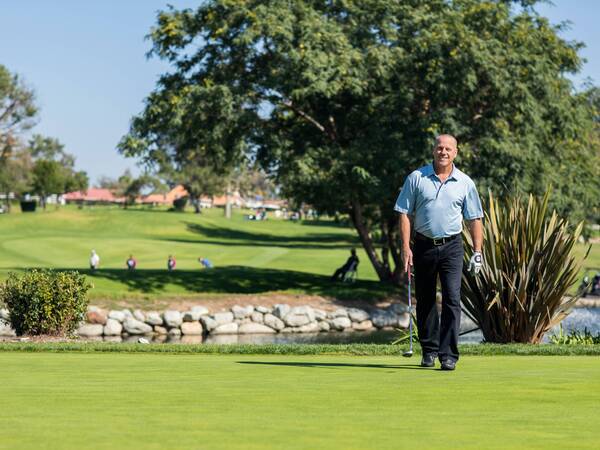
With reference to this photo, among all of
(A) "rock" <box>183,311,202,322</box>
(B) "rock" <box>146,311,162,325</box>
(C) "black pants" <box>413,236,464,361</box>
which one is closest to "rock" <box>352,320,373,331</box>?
(A) "rock" <box>183,311,202,322</box>

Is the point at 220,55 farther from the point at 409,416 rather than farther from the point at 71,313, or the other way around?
the point at 409,416

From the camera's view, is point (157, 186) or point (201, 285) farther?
point (157, 186)

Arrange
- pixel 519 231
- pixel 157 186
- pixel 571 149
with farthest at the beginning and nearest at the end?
pixel 157 186 → pixel 571 149 → pixel 519 231

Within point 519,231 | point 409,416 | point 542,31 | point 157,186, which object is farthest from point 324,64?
point 157,186

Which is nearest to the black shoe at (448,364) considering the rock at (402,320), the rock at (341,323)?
the rock at (341,323)

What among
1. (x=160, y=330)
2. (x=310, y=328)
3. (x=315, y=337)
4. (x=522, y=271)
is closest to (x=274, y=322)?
(x=310, y=328)

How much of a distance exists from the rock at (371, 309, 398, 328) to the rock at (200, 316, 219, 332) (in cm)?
592

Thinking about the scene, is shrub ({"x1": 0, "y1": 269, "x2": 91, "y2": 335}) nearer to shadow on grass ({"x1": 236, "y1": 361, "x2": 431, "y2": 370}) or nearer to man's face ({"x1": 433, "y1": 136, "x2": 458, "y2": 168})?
shadow on grass ({"x1": 236, "y1": 361, "x2": 431, "y2": 370})

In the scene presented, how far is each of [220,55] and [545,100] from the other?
1204 cm

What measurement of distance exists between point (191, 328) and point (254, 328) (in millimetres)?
2250

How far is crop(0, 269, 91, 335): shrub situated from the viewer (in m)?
20.7

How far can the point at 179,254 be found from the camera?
6456cm

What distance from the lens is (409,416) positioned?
238 inches

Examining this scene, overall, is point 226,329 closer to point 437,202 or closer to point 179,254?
point 437,202
